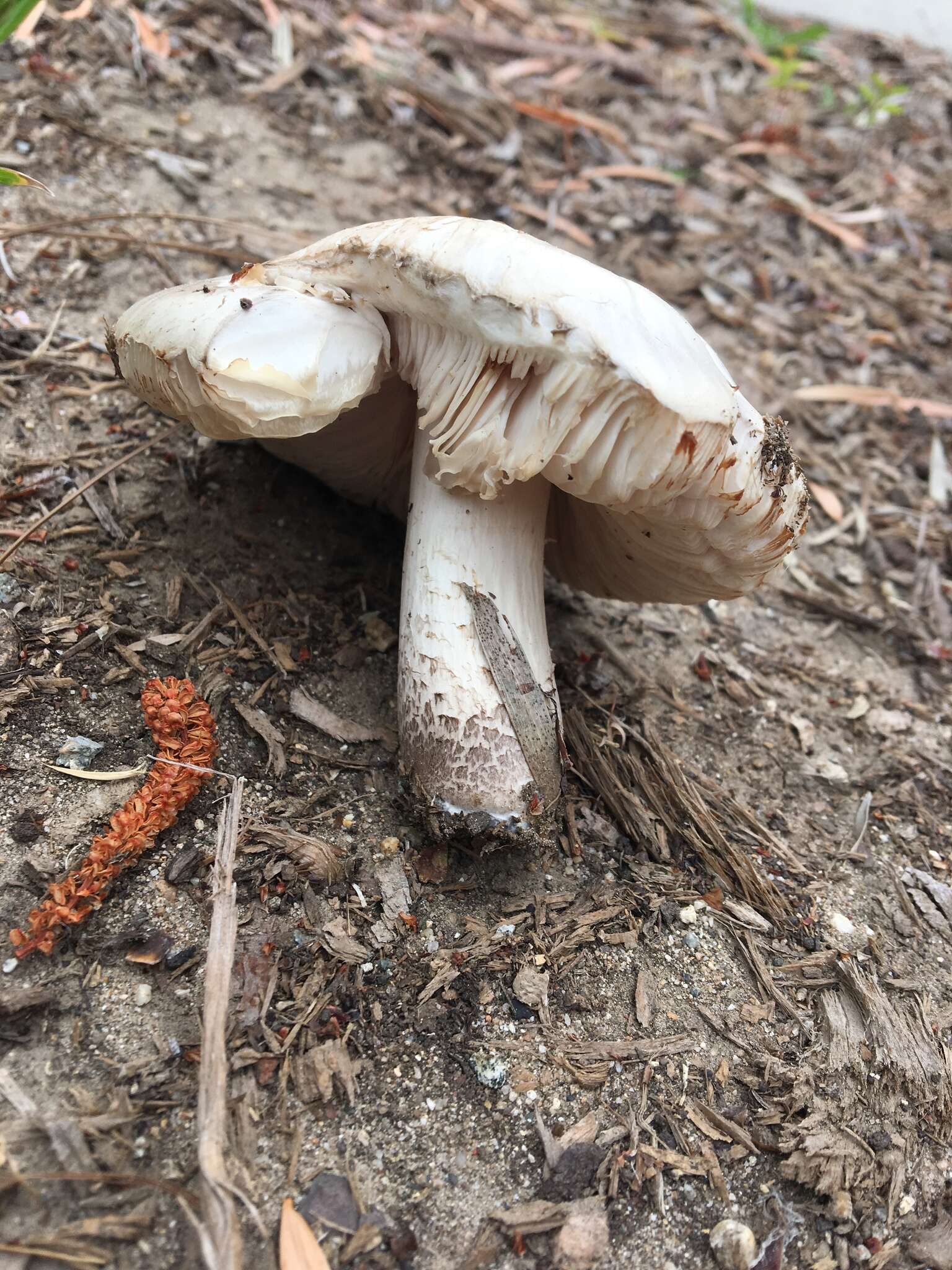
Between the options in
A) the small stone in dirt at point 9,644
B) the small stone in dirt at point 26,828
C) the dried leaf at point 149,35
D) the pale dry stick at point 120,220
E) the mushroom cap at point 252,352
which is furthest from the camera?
the dried leaf at point 149,35

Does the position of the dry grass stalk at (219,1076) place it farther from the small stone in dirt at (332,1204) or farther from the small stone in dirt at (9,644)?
the small stone in dirt at (9,644)

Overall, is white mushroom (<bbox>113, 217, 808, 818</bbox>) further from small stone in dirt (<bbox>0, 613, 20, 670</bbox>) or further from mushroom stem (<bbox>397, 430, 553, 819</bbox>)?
small stone in dirt (<bbox>0, 613, 20, 670</bbox>)

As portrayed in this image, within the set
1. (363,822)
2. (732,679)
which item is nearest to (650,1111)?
(363,822)

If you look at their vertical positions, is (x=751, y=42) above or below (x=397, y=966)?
above

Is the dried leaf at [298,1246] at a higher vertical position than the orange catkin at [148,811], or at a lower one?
lower

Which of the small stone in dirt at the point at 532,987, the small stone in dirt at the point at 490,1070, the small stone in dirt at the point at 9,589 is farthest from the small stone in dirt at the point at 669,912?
the small stone in dirt at the point at 9,589

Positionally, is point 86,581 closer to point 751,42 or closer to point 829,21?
point 751,42
